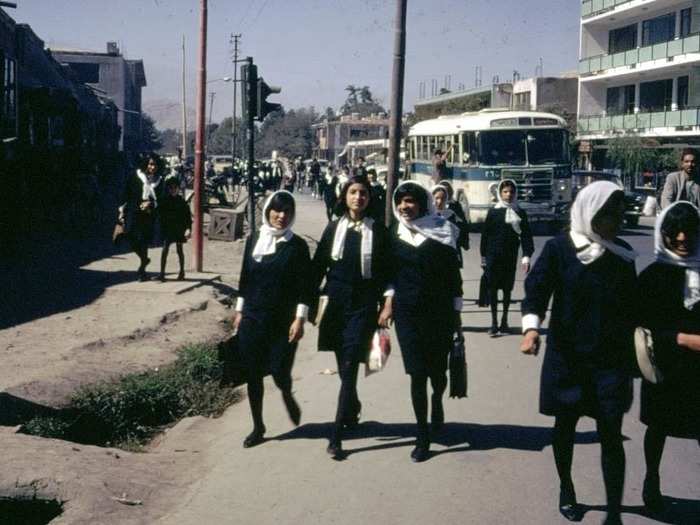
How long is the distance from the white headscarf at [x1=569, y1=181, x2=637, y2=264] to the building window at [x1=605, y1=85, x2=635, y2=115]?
45.8 metres

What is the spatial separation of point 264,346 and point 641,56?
4250 centimetres

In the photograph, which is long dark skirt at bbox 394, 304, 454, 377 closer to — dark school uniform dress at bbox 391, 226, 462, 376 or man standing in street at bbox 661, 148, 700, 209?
dark school uniform dress at bbox 391, 226, 462, 376

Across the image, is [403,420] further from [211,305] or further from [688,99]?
[688,99]

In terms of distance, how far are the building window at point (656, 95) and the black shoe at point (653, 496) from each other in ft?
139

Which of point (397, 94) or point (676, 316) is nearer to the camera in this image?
point (676, 316)

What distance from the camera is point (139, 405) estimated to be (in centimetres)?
829

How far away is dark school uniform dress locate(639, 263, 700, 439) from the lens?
4850mm

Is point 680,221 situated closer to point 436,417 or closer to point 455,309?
point 455,309

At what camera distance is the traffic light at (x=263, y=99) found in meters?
14.5

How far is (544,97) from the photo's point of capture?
6034 centimetres

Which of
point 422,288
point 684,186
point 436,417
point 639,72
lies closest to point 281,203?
point 422,288

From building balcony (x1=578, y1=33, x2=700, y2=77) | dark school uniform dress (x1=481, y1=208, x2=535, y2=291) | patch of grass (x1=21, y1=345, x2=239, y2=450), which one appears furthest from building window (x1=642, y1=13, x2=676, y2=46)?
patch of grass (x1=21, y1=345, x2=239, y2=450)

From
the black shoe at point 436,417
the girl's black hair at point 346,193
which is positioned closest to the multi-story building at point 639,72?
the black shoe at point 436,417

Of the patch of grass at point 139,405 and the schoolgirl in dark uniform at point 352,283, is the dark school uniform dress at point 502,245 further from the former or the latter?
the schoolgirl in dark uniform at point 352,283
